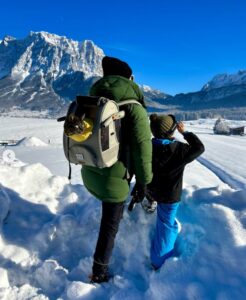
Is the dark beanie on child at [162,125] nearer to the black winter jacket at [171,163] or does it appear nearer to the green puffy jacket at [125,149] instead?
the black winter jacket at [171,163]

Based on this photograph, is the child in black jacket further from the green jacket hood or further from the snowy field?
the green jacket hood

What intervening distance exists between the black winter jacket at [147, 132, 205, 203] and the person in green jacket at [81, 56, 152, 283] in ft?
Answer: 1.02

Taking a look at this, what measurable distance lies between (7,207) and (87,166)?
1748 millimetres

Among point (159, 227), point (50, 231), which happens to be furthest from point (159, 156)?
point (50, 231)

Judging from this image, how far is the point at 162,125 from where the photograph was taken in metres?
3.85

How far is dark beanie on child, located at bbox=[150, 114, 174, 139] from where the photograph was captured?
3850 millimetres

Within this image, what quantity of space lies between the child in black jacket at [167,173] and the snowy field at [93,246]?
22 cm

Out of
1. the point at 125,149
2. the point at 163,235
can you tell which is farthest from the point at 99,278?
the point at 125,149

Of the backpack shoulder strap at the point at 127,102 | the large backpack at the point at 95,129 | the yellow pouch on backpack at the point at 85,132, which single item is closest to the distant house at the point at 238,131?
the backpack shoulder strap at the point at 127,102

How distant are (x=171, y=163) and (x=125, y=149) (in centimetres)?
65

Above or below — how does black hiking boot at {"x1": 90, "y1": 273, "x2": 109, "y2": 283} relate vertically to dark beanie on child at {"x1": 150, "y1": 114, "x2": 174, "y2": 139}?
below

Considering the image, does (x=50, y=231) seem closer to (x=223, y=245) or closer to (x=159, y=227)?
(x=159, y=227)

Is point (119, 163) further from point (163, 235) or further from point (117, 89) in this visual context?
point (163, 235)

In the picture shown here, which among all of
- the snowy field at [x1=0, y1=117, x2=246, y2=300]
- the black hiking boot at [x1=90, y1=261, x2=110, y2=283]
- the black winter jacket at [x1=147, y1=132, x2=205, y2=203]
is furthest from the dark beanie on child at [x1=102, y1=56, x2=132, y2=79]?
the black hiking boot at [x1=90, y1=261, x2=110, y2=283]
